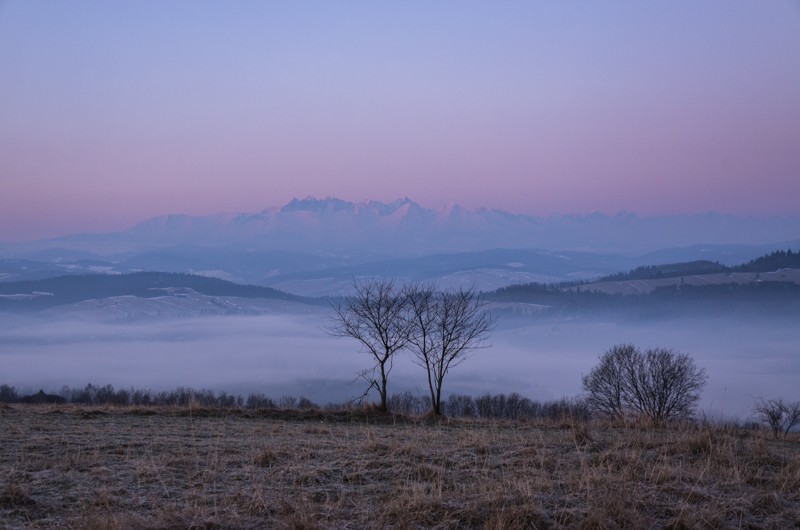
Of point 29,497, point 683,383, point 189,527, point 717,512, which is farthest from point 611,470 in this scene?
point 683,383

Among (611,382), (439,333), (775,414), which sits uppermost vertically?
(439,333)

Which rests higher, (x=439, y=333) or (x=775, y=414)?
(x=439, y=333)

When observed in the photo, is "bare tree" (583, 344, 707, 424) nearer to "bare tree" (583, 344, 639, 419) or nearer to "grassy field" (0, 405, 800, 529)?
"bare tree" (583, 344, 639, 419)

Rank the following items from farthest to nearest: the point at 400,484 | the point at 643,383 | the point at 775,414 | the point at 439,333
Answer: the point at 643,383 < the point at 775,414 < the point at 439,333 < the point at 400,484

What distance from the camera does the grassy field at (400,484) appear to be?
273 inches

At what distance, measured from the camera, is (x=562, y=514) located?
23.3ft

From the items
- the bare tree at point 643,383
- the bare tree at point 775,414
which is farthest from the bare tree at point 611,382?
the bare tree at point 775,414

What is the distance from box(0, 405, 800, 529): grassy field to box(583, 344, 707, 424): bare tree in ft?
137

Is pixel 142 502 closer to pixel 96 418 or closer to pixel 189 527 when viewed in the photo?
pixel 189 527

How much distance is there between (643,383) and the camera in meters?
53.4

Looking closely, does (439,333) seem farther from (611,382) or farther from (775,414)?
(611,382)

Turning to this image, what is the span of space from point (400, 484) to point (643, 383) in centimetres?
4961

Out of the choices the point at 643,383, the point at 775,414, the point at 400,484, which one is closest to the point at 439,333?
the point at 400,484

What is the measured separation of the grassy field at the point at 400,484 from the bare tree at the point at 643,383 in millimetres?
41692
